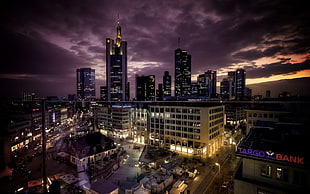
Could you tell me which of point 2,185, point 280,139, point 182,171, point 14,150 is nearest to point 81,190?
point 2,185

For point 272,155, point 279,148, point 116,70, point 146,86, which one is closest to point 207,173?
point 279,148

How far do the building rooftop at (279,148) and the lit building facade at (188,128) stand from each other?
20490 millimetres

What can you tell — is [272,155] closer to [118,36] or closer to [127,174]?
[127,174]

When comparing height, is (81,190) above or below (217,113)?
below

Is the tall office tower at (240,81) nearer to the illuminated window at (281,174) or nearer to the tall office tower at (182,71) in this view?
the tall office tower at (182,71)

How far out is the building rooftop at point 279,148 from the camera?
8802 mm

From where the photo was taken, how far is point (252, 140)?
38.9ft

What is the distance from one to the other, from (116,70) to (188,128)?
9066cm

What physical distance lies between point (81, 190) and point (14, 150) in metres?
30.0

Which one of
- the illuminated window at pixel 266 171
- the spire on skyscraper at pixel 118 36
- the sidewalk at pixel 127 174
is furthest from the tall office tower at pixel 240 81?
the illuminated window at pixel 266 171

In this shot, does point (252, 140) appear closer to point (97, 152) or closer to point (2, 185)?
point (2, 185)

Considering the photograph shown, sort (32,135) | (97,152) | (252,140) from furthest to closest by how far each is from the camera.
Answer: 1. (32,135)
2. (97,152)
3. (252,140)

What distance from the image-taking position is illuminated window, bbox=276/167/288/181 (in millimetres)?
9125

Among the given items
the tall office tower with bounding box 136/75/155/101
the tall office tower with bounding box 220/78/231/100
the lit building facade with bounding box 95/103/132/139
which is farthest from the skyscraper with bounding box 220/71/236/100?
the lit building facade with bounding box 95/103/132/139
